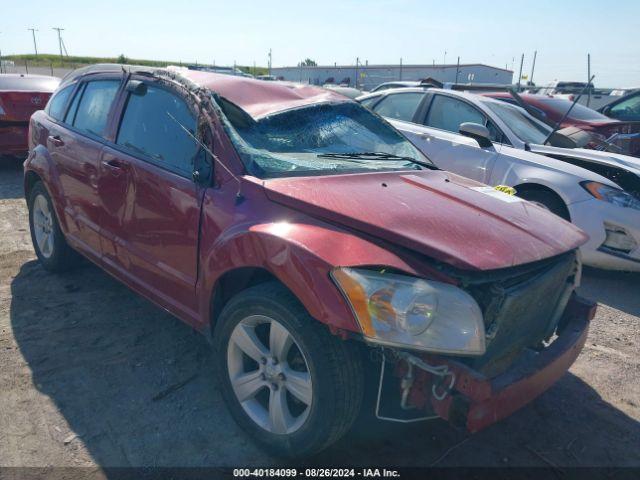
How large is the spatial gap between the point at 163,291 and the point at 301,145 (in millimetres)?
1182

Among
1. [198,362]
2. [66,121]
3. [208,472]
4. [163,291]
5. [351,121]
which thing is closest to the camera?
[208,472]

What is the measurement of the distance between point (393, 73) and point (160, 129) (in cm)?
3569

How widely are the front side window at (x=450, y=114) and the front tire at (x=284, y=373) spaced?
14.8 feet

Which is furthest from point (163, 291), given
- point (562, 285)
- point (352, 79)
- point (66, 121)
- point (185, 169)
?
point (352, 79)

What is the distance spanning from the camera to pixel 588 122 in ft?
26.5

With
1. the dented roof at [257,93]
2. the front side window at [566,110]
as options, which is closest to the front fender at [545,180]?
the dented roof at [257,93]

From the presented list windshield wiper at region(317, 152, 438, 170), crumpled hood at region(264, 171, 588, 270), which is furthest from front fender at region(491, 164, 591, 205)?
crumpled hood at region(264, 171, 588, 270)

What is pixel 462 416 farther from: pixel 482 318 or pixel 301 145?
pixel 301 145

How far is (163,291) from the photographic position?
302cm

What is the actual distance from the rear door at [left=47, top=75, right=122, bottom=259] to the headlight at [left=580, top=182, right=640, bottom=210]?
4.18 m

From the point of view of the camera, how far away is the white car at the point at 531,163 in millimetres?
4691

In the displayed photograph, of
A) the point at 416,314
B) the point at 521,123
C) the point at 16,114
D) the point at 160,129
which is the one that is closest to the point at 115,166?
the point at 160,129

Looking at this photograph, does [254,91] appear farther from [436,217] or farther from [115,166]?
[436,217]

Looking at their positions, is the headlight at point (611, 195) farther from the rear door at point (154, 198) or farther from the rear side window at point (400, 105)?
the rear door at point (154, 198)
